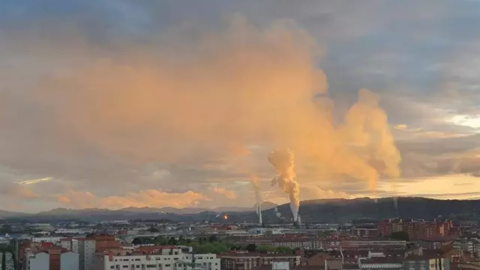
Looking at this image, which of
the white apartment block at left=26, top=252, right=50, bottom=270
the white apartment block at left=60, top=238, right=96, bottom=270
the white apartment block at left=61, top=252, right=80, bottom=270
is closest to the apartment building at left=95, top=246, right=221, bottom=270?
the white apartment block at left=61, top=252, right=80, bottom=270

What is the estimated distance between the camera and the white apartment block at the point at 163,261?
111 ft

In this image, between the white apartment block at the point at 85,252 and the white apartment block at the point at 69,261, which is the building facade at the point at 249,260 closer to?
the white apartment block at the point at 85,252

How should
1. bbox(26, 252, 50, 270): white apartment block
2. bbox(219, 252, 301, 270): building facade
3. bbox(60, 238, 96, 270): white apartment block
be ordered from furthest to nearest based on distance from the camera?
bbox(60, 238, 96, 270): white apartment block, bbox(219, 252, 301, 270): building facade, bbox(26, 252, 50, 270): white apartment block

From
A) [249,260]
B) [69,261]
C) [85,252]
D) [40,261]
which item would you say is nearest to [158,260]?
[69,261]

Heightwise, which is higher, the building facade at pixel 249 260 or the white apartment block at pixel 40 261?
the white apartment block at pixel 40 261

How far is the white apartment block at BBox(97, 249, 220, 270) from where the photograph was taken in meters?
33.8

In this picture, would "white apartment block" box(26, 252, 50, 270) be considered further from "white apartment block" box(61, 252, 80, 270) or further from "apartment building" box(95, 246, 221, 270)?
"apartment building" box(95, 246, 221, 270)

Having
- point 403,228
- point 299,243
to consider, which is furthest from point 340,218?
point 299,243

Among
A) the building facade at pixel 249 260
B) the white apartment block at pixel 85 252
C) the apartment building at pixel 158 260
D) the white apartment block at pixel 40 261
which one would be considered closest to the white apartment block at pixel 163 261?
the apartment building at pixel 158 260

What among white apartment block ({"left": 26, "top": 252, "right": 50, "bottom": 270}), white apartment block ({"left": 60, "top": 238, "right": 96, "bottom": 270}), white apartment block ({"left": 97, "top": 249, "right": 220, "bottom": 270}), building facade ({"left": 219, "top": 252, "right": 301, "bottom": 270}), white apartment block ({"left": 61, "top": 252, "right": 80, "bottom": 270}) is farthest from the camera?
white apartment block ({"left": 60, "top": 238, "right": 96, "bottom": 270})

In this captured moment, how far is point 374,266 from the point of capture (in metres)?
31.1

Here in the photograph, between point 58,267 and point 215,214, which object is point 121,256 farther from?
point 215,214

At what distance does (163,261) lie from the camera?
34469 millimetres

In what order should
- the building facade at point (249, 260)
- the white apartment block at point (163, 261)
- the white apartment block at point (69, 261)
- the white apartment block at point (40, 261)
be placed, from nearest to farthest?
the white apartment block at point (163, 261) < the white apartment block at point (40, 261) < the white apartment block at point (69, 261) < the building facade at point (249, 260)
